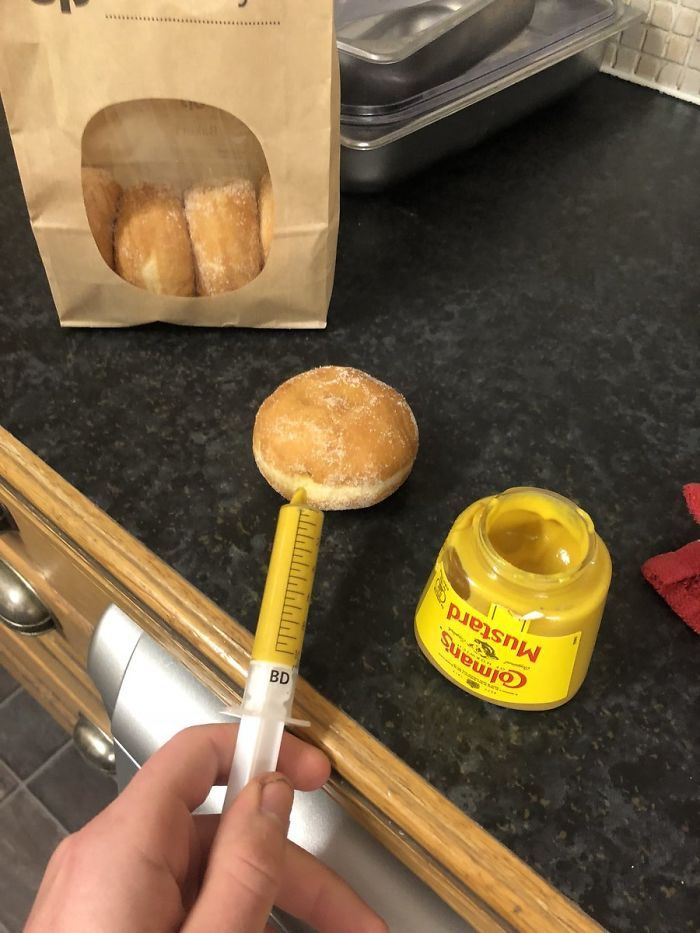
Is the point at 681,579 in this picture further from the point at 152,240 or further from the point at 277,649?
the point at 152,240

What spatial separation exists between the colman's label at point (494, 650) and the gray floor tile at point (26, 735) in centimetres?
93

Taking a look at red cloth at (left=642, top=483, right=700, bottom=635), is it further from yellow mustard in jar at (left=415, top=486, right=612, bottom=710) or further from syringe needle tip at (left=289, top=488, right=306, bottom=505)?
syringe needle tip at (left=289, top=488, right=306, bottom=505)

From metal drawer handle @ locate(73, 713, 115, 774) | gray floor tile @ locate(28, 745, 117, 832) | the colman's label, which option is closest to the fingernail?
the colman's label

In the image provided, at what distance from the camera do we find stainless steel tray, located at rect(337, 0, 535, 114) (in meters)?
0.69

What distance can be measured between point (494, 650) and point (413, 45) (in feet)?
1.82

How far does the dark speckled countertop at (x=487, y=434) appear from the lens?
400 mm

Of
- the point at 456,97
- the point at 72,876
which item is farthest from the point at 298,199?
the point at 72,876

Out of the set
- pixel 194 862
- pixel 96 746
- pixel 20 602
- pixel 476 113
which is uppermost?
pixel 476 113

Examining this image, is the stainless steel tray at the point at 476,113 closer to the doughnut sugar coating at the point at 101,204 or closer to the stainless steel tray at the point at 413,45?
the stainless steel tray at the point at 413,45

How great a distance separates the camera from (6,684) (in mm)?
1205

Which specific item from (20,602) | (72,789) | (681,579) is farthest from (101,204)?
(72,789)

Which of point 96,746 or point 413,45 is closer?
point 413,45

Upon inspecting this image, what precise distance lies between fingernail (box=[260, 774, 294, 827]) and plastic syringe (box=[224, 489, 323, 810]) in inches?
1.0

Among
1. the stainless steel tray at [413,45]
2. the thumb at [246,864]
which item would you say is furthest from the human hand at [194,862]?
the stainless steel tray at [413,45]
